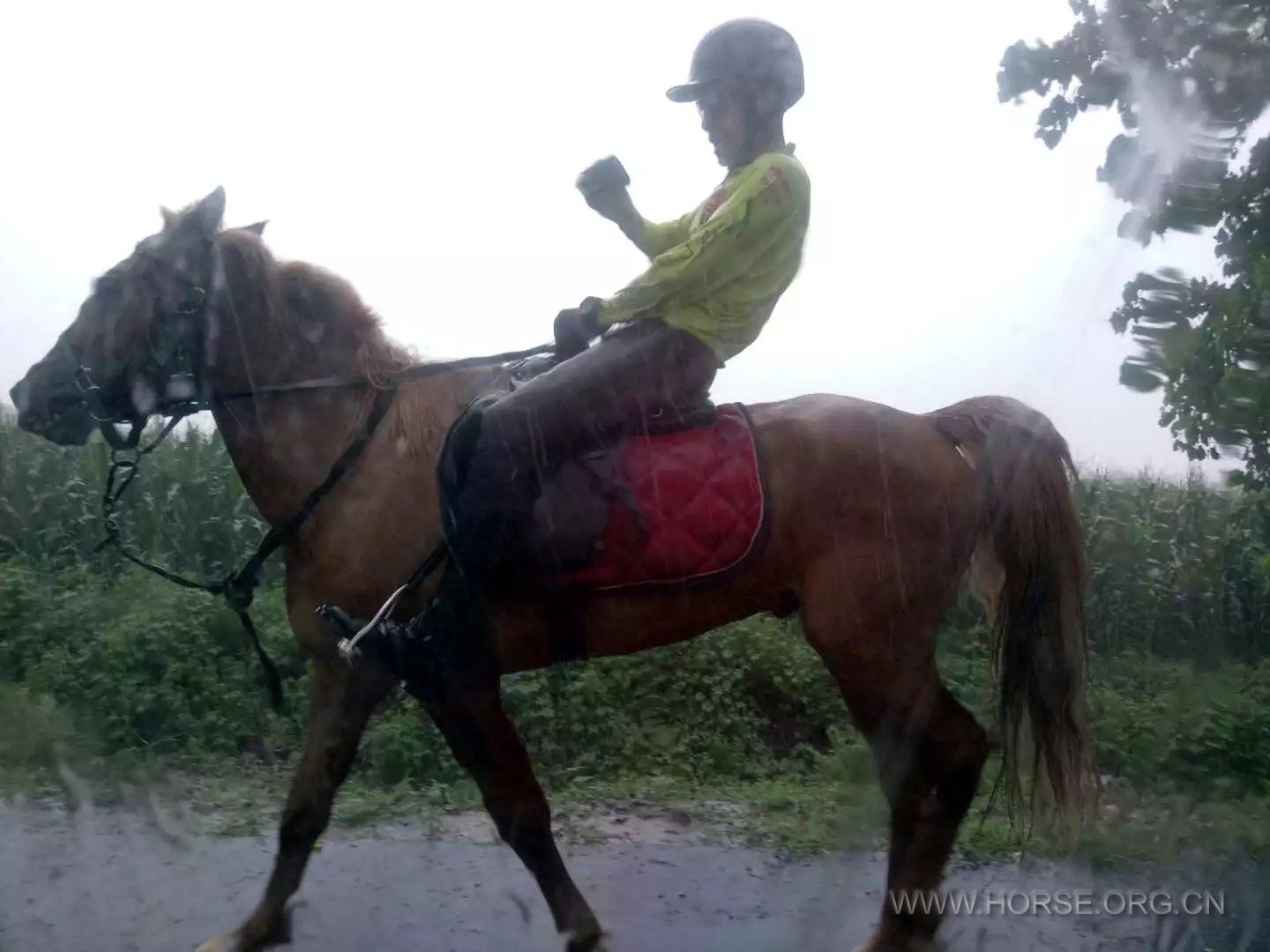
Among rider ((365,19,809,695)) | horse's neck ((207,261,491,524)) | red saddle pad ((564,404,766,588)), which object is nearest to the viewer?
rider ((365,19,809,695))

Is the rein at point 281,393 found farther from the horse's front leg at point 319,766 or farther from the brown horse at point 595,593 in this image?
the horse's front leg at point 319,766

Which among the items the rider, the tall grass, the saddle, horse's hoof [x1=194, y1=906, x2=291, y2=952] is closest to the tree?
the rider

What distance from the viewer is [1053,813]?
13.2 ft

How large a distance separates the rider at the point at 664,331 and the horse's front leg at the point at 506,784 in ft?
0.56

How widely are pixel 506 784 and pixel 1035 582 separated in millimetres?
1901

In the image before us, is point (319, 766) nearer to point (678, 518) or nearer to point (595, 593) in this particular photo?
point (595, 593)

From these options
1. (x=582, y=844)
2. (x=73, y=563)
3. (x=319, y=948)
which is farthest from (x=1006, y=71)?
(x=73, y=563)

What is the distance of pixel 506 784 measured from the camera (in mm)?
3828

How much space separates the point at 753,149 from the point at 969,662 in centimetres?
408

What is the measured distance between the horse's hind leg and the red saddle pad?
14.2 inches

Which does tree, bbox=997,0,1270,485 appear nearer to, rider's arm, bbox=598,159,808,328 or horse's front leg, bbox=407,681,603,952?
rider's arm, bbox=598,159,808,328

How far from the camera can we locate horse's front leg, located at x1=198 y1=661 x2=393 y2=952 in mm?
3748

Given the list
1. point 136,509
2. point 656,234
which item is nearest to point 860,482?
point 656,234

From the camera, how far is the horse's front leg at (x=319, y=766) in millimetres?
3748
